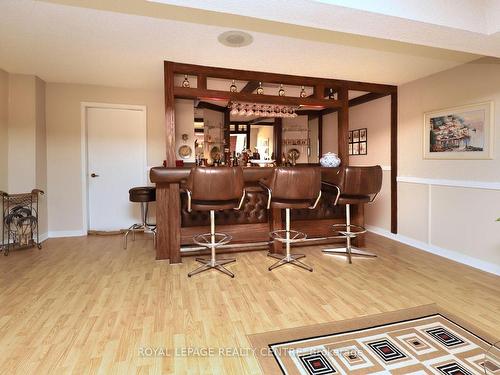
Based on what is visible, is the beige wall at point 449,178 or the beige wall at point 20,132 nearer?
the beige wall at point 449,178

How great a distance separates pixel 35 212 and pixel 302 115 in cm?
501

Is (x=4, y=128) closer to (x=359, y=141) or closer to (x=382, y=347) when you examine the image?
(x=382, y=347)

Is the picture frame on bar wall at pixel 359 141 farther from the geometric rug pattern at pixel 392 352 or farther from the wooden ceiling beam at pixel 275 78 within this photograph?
the geometric rug pattern at pixel 392 352

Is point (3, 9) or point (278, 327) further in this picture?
point (3, 9)

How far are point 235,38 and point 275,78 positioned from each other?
119 cm

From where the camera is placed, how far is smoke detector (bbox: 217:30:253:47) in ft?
9.20

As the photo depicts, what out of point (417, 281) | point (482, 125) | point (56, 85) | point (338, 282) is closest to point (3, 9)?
point (56, 85)

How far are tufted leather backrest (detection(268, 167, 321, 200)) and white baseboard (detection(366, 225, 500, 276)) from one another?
6.52 ft

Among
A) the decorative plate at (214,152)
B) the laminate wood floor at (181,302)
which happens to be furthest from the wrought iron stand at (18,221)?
the decorative plate at (214,152)

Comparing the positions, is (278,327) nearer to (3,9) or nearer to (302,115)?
(3,9)

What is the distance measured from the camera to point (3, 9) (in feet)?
7.78

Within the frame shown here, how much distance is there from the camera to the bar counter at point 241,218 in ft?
10.9

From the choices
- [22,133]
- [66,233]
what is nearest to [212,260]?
[66,233]

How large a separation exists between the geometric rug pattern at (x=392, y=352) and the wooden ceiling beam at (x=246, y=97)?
287 centimetres
